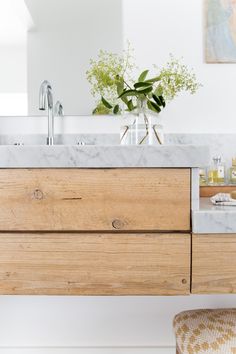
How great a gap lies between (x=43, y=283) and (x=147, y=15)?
1.21 metres

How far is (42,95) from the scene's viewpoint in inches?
66.5

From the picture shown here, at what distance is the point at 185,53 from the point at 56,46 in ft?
1.77

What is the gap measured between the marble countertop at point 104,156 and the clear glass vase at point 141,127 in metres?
0.39

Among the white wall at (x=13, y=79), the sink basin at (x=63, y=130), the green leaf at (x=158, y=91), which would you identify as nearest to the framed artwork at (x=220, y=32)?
the green leaf at (x=158, y=91)

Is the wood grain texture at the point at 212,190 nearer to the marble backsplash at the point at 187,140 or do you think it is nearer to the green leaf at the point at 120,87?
the marble backsplash at the point at 187,140

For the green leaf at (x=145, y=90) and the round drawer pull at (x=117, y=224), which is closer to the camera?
the round drawer pull at (x=117, y=224)

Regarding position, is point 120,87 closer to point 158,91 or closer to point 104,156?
point 158,91

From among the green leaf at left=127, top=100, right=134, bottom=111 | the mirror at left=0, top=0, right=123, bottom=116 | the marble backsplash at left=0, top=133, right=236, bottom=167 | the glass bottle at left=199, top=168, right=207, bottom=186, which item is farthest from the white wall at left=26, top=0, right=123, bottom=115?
the glass bottle at left=199, top=168, right=207, bottom=186

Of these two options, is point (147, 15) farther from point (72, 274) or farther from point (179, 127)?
point (72, 274)

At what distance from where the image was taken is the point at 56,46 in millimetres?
1806

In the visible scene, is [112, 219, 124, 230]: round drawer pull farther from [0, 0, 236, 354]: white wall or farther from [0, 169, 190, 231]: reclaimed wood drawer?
[0, 0, 236, 354]: white wall

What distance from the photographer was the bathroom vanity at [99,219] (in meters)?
1.13

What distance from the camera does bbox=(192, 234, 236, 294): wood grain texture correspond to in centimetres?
112

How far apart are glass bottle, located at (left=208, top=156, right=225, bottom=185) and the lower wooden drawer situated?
69 centimetres
